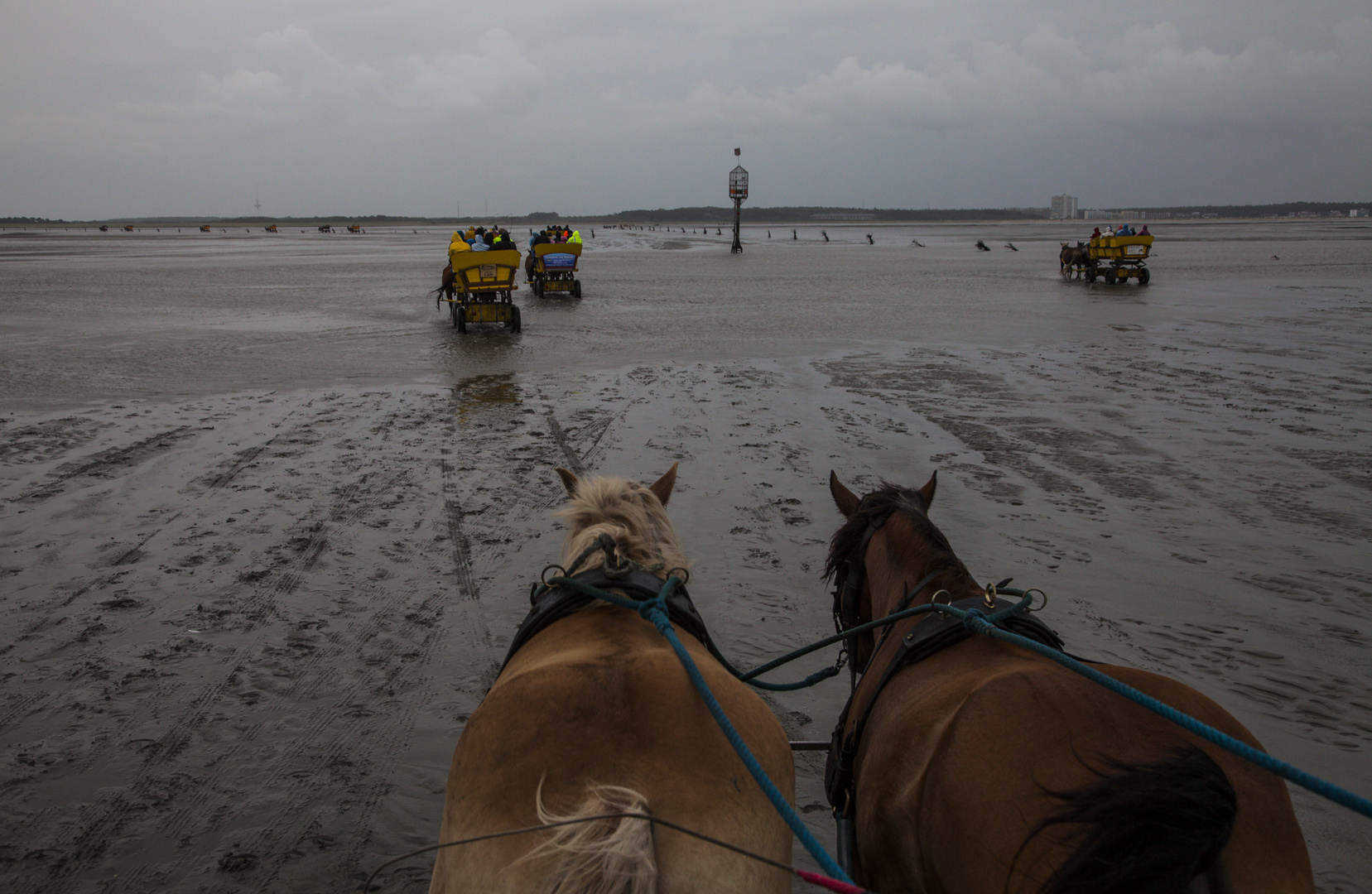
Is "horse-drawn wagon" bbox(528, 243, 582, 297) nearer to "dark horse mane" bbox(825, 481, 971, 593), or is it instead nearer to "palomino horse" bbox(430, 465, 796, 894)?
"dark horse mane" bbox(825, 481, 971, 593)

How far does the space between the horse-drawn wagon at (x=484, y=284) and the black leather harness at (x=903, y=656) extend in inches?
556

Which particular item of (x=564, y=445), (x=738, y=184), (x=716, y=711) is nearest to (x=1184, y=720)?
(x=716, y=711)

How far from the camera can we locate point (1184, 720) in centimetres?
151

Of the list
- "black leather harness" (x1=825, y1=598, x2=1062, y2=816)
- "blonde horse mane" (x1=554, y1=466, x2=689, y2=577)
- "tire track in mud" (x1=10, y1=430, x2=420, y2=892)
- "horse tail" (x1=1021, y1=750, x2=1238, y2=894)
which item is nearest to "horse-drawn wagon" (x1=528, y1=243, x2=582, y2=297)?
"tire track in mud" (x1=10, y1=430, x2=420, y2=892)

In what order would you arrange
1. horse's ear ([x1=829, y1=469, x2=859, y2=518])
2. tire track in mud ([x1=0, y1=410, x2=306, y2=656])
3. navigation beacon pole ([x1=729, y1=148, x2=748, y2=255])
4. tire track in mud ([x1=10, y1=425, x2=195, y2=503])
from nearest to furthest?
horse's ear ([x1=829, y1=469, x2=859, y2=518]) → tire track in mud ([x1=0, y1=410, x2=306, y2=656]) → tire track in mud ([x1=10, y1=425, x2=195, y2=503]) → navigation beacon pole ([x1=729, y1=148, x2=748, y2=255])

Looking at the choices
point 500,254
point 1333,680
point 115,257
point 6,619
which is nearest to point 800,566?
point 1333,680

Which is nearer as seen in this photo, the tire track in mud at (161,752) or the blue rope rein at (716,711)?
the blue rope rein at (716,711)

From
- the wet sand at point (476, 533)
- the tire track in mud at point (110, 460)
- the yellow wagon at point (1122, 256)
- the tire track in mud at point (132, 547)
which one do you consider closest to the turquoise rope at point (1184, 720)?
the wet sand at point (476, 533)

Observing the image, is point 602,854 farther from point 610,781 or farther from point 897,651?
point 897,651

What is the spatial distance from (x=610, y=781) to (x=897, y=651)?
121 centimetres

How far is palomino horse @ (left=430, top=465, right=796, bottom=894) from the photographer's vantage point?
4.85 ft

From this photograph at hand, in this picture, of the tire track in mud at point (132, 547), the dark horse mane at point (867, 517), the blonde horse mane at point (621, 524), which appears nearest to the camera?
the blonde horse mane at point (621, 524)

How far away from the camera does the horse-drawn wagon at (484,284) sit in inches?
616

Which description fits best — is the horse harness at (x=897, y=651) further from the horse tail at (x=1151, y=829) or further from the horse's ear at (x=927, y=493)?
the horse tail at (x=1151, y=829)
